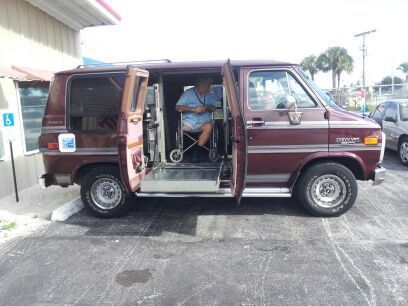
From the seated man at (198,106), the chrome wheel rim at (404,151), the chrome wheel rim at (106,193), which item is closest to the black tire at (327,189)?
the seated man at (198,106)

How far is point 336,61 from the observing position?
46.2 metres

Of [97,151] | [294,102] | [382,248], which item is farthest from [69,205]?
Answer: [382,248]

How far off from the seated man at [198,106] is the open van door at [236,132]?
60.1 inches

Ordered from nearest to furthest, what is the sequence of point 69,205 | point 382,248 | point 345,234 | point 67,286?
point 67,286 → point 382,248 → point 345,234 → point 69,205

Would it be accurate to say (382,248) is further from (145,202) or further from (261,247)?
(145,202)

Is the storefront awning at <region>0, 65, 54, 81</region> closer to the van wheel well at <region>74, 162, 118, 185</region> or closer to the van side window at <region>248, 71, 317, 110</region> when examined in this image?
the van wheel well at <region>74, 162, 118, 185</region>

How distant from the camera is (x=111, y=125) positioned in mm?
5461

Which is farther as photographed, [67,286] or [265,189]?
[265,189]

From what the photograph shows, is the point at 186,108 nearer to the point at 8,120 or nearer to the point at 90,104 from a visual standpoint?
the point at 90,104

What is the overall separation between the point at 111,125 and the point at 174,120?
1.48 meters

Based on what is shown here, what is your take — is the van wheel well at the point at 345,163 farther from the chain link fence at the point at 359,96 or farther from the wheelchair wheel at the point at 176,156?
the chain link fence at the point at 359,96

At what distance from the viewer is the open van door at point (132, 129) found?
4.68 metres

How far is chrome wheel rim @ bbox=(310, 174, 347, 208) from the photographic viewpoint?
17.1 feet

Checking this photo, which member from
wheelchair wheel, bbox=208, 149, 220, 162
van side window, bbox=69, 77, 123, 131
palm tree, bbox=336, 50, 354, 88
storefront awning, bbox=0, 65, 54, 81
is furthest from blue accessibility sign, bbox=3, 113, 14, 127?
palm tree, bbox=336, 50, 354, 88
